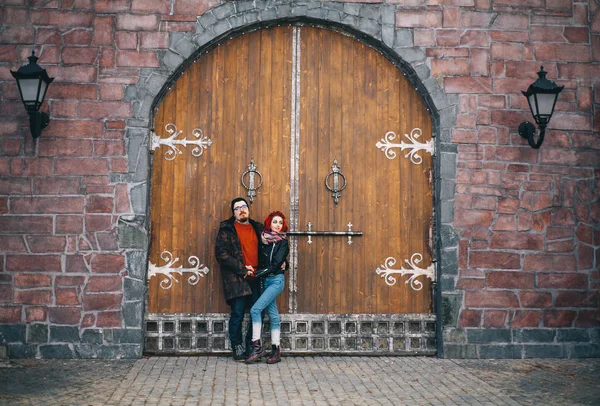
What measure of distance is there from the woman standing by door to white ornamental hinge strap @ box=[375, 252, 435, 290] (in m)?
1.11

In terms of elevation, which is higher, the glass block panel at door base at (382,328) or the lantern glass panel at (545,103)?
the lantern glass panel at (545,103)

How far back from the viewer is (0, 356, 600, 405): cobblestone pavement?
4668mm

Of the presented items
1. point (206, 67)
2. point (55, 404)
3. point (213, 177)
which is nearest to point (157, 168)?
point (213, 177)

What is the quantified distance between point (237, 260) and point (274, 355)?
37.8 inches

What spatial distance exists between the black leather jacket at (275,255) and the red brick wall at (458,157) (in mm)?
1412

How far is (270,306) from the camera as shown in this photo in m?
5.97

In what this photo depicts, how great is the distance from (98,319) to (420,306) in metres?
3.20

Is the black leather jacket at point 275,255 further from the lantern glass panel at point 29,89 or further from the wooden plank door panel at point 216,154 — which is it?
the lantern glass panel at point 29,89

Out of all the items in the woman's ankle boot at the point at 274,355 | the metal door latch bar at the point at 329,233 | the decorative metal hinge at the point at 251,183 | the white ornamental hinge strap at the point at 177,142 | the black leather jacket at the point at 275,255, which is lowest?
the woman's ankle boot at the point at 274,355

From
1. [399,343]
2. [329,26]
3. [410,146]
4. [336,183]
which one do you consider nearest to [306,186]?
[336,183]

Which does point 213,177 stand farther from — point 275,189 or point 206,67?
point 206,67

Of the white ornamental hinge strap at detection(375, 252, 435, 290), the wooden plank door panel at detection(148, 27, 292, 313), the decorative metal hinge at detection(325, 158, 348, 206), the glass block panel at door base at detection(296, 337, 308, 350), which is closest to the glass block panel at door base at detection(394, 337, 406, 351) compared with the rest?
the white ornamental hinge strap at detection(375, 252, 435, 290)

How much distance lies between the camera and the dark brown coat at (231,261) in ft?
19.3

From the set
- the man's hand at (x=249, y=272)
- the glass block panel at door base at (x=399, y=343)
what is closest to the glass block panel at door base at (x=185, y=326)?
the man's hand at (x=249, y=272)
